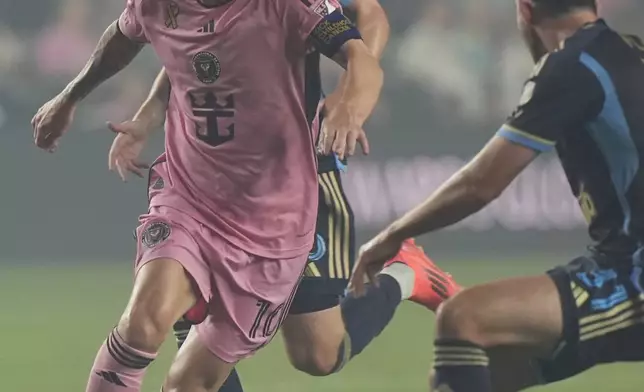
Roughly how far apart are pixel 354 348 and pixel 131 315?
139 centimetres

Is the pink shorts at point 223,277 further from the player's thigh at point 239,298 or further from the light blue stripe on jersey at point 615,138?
the light blue stripe on jersey at point 615,138

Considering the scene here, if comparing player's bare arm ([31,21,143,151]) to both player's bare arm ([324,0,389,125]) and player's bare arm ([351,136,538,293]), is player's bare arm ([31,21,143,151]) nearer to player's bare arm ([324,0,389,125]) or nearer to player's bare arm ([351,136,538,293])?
player's bare arm ([324,0,389,125])

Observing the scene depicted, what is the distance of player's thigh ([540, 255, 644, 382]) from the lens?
3129mm

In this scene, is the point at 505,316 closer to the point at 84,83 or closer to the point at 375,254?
the point at 375,254

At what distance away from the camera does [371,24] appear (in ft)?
14.1

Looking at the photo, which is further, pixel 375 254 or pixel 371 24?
pixel 371 24

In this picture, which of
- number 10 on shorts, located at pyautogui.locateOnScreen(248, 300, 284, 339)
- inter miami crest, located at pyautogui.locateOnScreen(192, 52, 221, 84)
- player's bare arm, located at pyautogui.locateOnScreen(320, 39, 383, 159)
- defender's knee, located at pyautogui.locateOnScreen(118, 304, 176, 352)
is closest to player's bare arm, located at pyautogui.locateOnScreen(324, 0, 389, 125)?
inter miami crest, located at pyautogui.locateOnScreen(192, 52, 221, 84)

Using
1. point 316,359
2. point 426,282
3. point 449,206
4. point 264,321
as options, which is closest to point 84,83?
point 264,321

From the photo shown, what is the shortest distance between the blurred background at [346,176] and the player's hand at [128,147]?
2.26 metres

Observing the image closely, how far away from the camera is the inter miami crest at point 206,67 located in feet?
11.8

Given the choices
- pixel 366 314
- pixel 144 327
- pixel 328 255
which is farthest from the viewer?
pixel 366 314

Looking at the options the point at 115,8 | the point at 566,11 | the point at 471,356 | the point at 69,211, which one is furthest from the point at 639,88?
the point at 115,8

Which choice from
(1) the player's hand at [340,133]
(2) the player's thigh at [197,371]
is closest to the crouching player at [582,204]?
(1) the player's hand at [340,133]

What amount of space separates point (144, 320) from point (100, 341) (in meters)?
3.19
